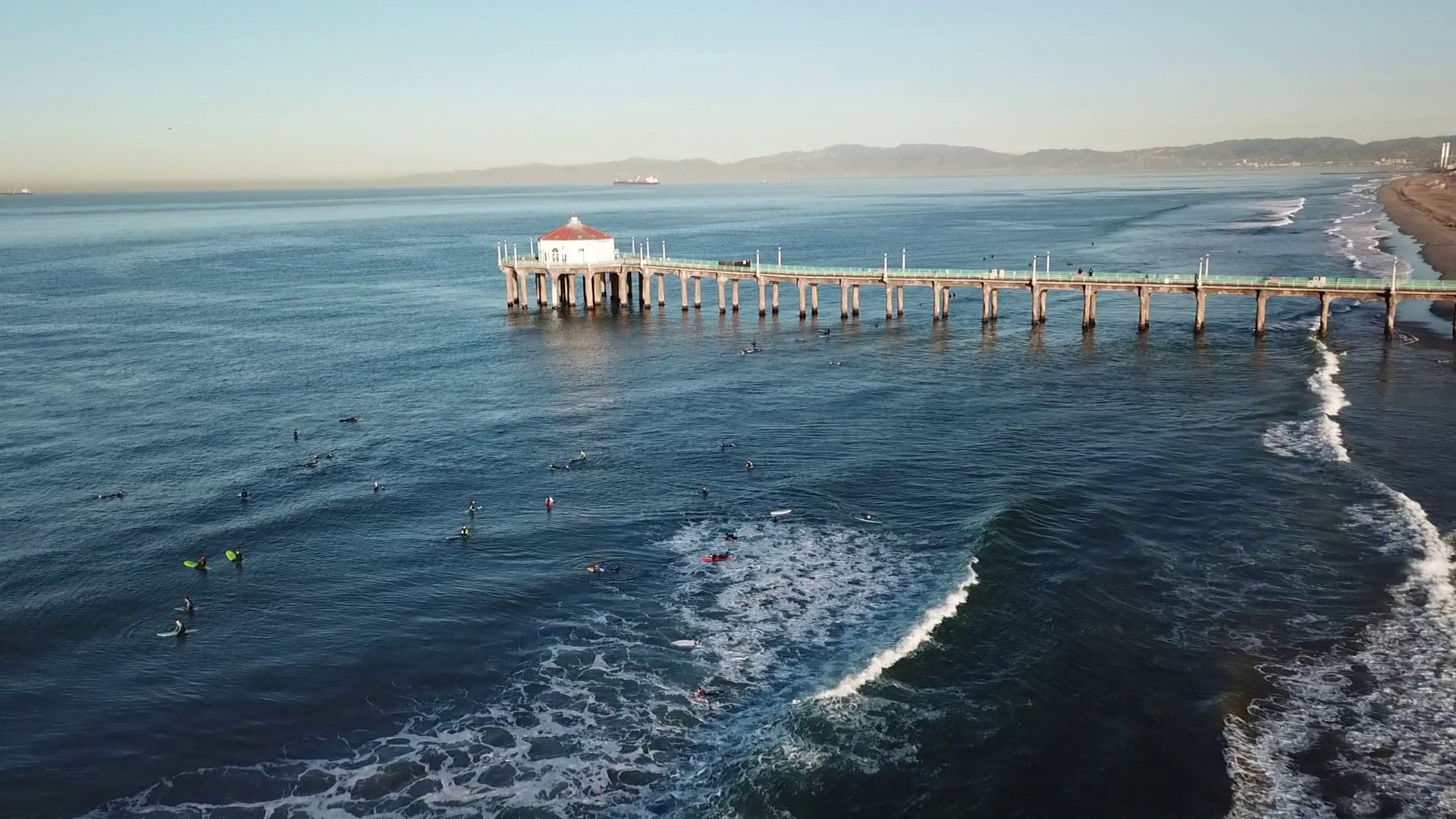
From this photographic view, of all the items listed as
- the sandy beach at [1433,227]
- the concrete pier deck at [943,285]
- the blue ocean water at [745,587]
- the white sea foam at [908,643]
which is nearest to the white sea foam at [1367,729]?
the blue ocean water at [745,587]

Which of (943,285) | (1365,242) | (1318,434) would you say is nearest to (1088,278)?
(943,285)

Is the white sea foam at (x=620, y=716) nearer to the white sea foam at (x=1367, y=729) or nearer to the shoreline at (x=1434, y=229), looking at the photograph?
the white sea foam at (x=1367, y=729)

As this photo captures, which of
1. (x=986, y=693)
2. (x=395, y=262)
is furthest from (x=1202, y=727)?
(x=395, y=262)

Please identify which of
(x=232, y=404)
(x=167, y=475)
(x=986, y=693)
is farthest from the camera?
(x=232, y=404)

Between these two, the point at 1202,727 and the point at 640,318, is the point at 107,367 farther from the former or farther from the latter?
the point at 1202,727

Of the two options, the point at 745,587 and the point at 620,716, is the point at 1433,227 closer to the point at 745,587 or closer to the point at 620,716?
the point at 745,587

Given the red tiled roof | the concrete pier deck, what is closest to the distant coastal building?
the red tiled roof

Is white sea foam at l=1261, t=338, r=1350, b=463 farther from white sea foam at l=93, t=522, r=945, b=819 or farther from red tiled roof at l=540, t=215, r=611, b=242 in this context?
red tiled roof at l=540, t=215, r=611, b=242
